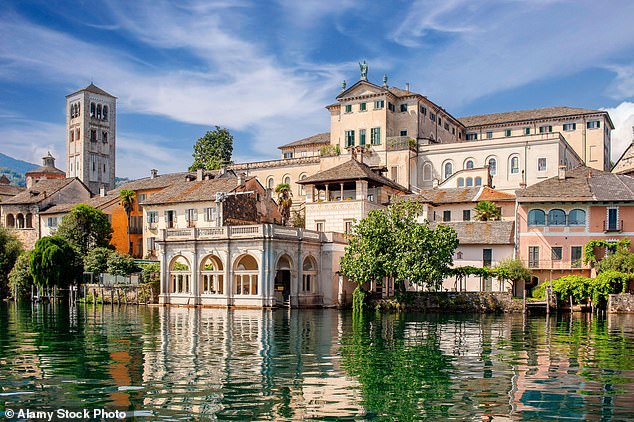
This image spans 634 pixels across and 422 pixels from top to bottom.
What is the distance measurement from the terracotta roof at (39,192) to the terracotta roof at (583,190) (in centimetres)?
6007

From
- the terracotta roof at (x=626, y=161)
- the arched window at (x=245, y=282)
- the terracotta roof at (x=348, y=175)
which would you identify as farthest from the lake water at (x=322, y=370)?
the terracotta roof at (x=626, y=161)

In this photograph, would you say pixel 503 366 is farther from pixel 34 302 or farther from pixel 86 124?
pixel 86 124

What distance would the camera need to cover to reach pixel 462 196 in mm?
70250

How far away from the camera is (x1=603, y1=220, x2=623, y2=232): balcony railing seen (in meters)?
56.8

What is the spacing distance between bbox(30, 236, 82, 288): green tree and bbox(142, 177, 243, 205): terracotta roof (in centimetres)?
1034

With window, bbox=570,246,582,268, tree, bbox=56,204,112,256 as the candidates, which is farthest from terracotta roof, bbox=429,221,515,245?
tree, bbox=56,204,112,256

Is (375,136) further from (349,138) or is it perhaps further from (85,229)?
(85,229)

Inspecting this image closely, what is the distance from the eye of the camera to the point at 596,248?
187 feet

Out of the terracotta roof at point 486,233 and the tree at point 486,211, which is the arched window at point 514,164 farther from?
the terracotta roof at point 486,233

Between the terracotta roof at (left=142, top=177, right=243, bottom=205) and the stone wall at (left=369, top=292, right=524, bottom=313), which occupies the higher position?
the terracotta roof at (left=142, top=177, right=243, bottom=205)

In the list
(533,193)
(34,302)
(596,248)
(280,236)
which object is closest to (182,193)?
(34,302)

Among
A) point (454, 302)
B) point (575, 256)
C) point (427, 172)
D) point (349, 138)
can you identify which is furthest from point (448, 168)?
point (454, 302)

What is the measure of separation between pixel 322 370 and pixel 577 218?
4115 centimetres

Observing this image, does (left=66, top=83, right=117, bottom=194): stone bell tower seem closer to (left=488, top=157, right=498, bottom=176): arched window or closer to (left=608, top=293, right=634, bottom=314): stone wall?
(left=488, top=157, right=498, bottom=176): arched window
